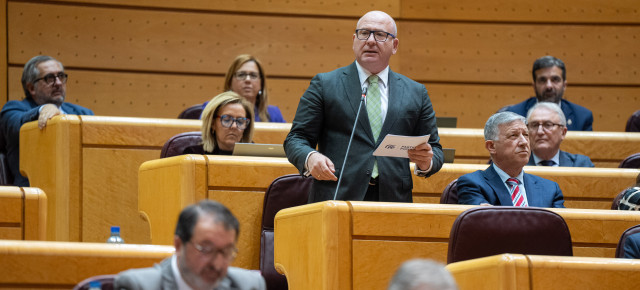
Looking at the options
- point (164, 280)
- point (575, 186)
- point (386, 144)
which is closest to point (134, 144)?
point (386, 144)

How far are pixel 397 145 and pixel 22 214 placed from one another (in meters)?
0.99

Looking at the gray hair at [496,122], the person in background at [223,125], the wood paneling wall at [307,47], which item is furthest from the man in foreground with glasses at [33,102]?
the gray hair at [496,122]

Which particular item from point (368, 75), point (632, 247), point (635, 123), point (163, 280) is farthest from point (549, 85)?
point (163, 280)

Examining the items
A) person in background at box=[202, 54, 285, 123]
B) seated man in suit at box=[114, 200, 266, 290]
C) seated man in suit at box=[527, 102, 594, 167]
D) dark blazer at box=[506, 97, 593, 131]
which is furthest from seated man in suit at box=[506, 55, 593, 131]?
seated man in suit at box=[114, 200, 266, 290]

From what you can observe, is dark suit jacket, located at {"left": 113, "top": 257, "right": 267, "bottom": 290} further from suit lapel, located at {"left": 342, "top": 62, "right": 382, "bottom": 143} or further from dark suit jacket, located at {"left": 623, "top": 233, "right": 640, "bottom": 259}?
dark suit jacket, located at {"left": 623, "top": 233, "right": 640, "bottom": 259}

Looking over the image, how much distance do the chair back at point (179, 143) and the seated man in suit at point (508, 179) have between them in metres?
1.06

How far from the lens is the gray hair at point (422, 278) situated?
4.12 ft

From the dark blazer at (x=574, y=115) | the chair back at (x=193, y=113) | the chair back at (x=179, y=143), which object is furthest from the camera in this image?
the dark blazer at (x=574, y=115)

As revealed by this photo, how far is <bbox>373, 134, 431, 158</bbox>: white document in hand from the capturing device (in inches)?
91.4

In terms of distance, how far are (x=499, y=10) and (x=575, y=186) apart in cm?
230

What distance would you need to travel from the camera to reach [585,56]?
538cm

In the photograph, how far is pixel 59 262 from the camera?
1861mm

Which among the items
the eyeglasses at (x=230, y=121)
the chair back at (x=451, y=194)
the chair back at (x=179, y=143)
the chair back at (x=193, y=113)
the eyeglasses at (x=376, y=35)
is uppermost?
the eyeglasses at (x=376, y=35)

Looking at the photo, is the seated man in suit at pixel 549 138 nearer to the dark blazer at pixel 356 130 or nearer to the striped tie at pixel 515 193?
the striped tie at pixel 515 193
